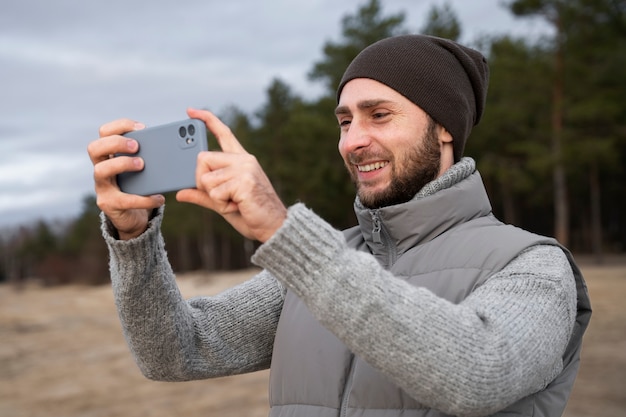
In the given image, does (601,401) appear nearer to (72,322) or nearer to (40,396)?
(40,396)

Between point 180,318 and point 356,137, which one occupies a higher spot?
point 356,137

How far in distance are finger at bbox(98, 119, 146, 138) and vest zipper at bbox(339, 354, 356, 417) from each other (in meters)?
0.88

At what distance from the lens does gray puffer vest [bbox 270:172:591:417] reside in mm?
1849

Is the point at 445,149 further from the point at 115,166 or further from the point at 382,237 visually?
the point at 115,166

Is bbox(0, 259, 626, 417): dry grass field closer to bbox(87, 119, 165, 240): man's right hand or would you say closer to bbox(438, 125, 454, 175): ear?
bbox(438, 125, 454, 175): ear

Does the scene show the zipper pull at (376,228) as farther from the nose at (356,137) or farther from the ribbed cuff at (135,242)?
the ribbed cuff at (135,242)

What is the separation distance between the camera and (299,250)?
1.45 m

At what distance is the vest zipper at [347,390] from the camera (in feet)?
6.20

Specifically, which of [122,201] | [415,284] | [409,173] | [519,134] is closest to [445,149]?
[409,173]

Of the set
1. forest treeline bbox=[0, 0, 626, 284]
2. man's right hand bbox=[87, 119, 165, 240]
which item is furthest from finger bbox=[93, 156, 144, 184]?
forest treeline bbox=[0, 0, 626, 284]

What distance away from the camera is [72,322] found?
20469 mm

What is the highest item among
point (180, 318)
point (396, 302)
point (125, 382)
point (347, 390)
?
point (396, 302)

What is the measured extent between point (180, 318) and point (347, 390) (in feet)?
1.92

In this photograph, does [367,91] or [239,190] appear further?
[367,91]
